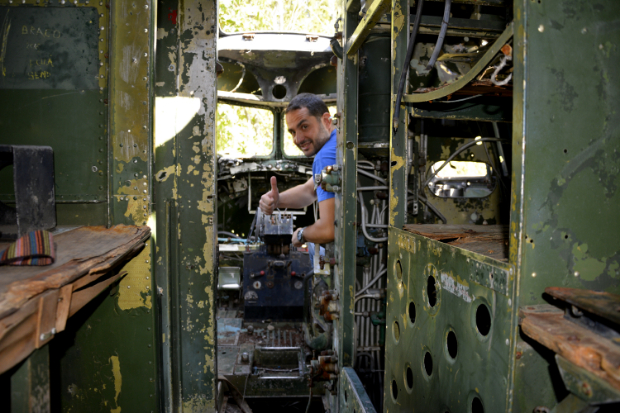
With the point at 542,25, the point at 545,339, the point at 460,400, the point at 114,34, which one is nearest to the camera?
the point at 545,339

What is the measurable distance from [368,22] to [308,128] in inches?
54.7

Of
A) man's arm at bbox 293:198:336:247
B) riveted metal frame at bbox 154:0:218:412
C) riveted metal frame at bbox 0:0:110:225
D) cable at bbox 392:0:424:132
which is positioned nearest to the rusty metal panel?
cable at bbox 392:0:424:132

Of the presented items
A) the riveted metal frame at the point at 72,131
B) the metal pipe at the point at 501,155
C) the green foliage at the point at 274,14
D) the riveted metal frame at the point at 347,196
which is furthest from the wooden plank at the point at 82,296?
the green foliage at the point at 274,14

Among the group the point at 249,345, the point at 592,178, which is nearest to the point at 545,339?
the point at 592,178

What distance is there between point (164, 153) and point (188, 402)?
1.92 meters

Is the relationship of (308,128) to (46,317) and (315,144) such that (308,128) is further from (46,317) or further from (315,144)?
(46,317)

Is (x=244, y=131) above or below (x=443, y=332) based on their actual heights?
above

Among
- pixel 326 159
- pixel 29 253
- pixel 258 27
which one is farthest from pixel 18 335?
pixel 258 27

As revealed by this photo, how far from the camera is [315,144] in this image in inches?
146

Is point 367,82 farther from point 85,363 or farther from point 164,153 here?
point 85,363

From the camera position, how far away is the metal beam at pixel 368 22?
84.6 inches

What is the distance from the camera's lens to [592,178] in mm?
1119

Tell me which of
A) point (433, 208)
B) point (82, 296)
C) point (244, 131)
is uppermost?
point (244, 131)

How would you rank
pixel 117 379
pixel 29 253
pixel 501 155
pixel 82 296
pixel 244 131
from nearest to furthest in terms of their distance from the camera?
pixel 29 253, pixel 82 296, pixel 117 379, pixel 501 155, pixel 244 131
